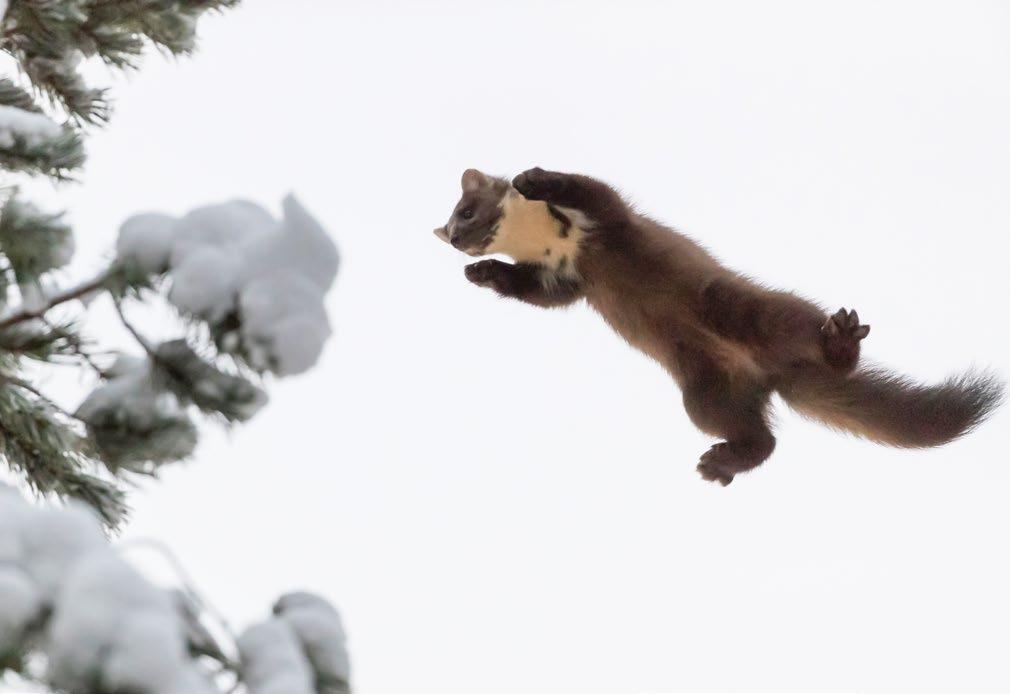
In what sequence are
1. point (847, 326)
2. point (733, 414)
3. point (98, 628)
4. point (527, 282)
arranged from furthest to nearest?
1. point (527, 282)
2. point (733, 414)
3. point (847, 326)
4. point (98, 628)

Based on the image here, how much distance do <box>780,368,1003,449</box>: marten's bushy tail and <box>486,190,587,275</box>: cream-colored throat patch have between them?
79 centimetres

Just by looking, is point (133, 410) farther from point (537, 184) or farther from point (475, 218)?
point (475, 218)

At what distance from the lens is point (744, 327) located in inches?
120

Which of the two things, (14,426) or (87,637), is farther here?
(14,426)

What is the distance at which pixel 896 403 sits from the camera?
306cm

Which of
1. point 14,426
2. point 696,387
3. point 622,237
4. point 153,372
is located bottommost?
point 14,426

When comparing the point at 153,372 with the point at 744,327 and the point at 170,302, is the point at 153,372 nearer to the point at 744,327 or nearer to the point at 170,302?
the point at 170,302

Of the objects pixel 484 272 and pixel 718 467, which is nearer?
pixel 718 467

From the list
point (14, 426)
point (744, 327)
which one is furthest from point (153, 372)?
point (744, 327)

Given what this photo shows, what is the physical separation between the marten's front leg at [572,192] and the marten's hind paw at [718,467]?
0.81 metres

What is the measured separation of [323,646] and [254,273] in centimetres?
46

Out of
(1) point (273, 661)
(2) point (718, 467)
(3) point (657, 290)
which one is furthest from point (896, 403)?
(1) point (273, 661)

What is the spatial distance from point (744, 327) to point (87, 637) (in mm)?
2328

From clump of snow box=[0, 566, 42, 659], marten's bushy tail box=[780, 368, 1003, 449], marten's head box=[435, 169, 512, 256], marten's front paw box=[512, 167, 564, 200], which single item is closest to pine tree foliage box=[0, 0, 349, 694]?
clump of snow box=[0, 566, 42, 659]
